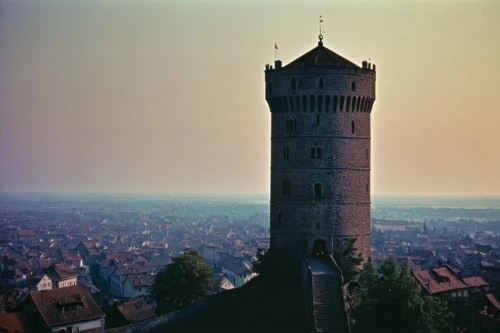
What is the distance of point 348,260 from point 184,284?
11.4m

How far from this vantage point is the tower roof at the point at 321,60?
1526 inches

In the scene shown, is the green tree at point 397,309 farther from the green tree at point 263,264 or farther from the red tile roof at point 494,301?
the red tile roof at point 494,301

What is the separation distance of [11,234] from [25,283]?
246 feet

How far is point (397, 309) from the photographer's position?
31328 mm

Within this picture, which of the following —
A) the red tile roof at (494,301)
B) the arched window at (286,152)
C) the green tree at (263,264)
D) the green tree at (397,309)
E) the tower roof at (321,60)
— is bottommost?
the red tile roof at (494,301)

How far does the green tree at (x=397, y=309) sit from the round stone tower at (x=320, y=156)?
20.1 ft

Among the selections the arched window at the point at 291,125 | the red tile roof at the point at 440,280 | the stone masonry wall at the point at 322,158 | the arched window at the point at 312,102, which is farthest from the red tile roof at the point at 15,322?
the red tile roof at the point at 440,280

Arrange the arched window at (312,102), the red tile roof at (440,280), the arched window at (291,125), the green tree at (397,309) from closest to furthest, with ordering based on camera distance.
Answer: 1. the green tree at (397,309)
2. the arched window at (312,102)
3. the arched window at (291,125)
4. the red tile roof at (440,280)

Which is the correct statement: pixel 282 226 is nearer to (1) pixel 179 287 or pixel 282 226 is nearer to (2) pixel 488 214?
(1) pixel 179 287

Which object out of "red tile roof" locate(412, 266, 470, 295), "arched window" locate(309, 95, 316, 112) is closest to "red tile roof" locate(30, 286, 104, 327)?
"arched window" locate(309, 95, 316, 112)

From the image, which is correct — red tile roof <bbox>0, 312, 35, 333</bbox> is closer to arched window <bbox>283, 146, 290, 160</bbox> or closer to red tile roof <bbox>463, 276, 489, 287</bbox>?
arched window <bbox>283, 146, 290, 160</bbox>

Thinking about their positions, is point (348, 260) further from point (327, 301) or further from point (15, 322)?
point (15, 322)

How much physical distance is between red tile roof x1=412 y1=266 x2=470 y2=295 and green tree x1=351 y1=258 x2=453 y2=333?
2045 cm

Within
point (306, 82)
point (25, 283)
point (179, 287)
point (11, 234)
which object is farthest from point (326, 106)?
point (11, 234)
